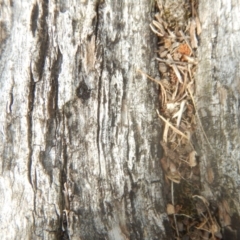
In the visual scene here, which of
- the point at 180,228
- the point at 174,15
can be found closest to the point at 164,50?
the point at 174,15

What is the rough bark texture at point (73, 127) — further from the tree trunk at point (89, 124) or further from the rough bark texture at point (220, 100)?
the rough bark texture at point (220, 100)

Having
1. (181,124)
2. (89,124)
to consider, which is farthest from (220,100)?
(89,124)

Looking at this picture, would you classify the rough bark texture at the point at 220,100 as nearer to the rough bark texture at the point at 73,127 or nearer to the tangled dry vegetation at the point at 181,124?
the tangled dry vegetation at the point at 181,124

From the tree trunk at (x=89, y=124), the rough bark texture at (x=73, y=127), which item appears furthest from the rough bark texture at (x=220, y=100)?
the rough bark texture at (x=73, y=127)

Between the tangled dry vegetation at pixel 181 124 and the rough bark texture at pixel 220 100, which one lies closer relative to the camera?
the rough bark texture at pixel 220 100
